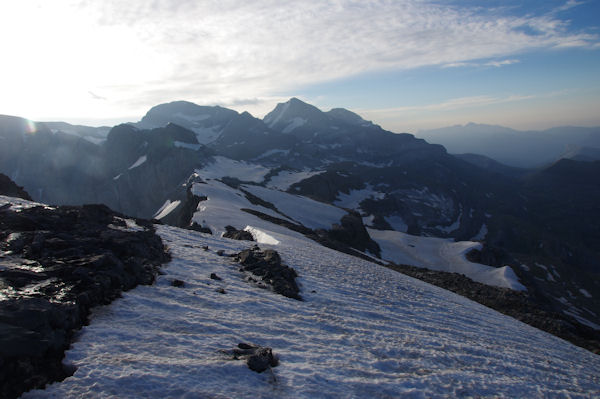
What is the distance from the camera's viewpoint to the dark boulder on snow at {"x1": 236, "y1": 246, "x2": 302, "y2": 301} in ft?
47.3

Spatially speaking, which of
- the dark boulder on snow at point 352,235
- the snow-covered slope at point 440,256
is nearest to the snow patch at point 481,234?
the snow-covered slope at point 440,256

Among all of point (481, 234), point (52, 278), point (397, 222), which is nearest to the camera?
point (52, 278)

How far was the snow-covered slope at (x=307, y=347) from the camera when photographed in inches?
281

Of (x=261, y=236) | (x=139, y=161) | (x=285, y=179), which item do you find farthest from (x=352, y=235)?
(x=139, y=161)

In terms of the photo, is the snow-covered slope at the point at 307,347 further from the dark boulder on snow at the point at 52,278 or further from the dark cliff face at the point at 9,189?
the dark cliff face at the point at 9,189

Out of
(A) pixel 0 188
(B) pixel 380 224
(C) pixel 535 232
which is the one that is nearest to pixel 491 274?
(B) pixel 380 224

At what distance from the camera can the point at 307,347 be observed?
9734 mm

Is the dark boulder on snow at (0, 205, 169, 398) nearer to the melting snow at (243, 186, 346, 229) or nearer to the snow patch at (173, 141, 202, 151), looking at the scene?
the melting snow at (243, 186, 346, 229)

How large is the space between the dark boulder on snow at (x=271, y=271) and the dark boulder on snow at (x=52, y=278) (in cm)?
411

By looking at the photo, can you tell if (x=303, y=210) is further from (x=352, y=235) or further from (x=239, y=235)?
(x=239, y=235)

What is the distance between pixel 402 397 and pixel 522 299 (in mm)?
23530

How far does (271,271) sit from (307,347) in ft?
21.4

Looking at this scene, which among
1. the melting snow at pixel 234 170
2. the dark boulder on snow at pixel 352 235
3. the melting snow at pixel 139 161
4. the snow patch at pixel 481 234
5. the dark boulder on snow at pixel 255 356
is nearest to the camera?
the dark boulder on snow at pixel 255 356

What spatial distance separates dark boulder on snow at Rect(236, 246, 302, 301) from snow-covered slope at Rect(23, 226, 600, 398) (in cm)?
59
